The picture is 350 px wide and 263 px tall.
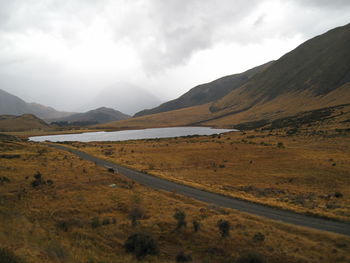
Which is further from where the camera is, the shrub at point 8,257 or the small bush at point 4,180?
the small bush at point 4,180

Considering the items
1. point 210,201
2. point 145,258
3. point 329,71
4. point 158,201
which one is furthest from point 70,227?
point 329,71

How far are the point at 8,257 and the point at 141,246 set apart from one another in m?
6.64

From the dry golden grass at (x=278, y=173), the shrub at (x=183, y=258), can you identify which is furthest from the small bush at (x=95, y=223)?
the dry golden grass at (x=278, y=173)

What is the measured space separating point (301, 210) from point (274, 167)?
20.0 m

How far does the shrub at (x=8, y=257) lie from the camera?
30.6ft

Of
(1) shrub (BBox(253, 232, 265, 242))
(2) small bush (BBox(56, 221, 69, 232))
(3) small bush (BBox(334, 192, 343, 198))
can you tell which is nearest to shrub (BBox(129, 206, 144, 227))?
(2) small bush (BBox(56, 221, 69, 232))

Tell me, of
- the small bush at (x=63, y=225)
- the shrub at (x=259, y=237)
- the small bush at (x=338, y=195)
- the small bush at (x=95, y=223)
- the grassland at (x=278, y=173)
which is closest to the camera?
the shrub at (x=259, y=237)

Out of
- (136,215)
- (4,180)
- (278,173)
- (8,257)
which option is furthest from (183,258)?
(278,173)

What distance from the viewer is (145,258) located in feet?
42.5

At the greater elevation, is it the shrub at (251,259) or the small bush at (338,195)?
the shrub at (251,259)

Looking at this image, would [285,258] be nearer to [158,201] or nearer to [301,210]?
[301,210]

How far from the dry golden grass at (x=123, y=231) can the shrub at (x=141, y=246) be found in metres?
0.45

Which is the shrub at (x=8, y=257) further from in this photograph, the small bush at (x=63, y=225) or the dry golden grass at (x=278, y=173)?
the dry golden grass at (x=278, y=173)

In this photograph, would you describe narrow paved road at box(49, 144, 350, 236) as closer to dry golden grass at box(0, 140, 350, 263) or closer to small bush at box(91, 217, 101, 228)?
dry golden grass at box(0, 140, 350, 263)
